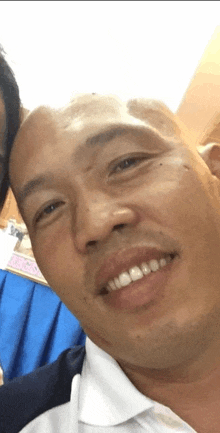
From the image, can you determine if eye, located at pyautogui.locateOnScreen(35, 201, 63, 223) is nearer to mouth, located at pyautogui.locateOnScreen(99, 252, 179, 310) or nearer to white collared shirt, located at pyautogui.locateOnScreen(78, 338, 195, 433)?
mouth, located at pyautogui.locateOnScreen(99, 252, 179, 310)

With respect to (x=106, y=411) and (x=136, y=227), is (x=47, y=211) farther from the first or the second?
(x=106, y=411)

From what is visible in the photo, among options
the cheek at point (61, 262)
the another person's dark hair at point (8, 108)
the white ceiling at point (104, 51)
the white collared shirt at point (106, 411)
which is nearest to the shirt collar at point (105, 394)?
the white collared shirt at point (106, 411)

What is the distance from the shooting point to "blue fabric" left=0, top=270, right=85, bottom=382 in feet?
3.84

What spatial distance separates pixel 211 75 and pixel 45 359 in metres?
1.37

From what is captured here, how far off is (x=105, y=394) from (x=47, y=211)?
44 cm

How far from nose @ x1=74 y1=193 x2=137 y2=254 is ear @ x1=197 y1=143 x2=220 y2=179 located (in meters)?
0.33

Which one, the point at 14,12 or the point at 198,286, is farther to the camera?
the point at 14,12

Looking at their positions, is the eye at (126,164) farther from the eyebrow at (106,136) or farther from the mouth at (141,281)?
the mouth at (141,281)

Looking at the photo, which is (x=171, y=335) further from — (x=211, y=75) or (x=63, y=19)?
(x=211, y=75)

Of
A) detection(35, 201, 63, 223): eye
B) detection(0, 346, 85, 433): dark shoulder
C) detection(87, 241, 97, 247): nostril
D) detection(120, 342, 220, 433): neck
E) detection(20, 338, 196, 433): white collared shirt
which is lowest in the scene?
detection(0, 346, 85, 433): dark shoulder

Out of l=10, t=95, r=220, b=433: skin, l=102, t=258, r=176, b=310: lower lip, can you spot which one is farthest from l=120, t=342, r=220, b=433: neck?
l=102, t=258, r=176, b=310: lower lip

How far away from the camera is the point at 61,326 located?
Answer: 120cm

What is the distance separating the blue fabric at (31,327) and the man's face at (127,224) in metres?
0.56

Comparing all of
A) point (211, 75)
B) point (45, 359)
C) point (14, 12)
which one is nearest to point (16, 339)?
point (45, 359)
